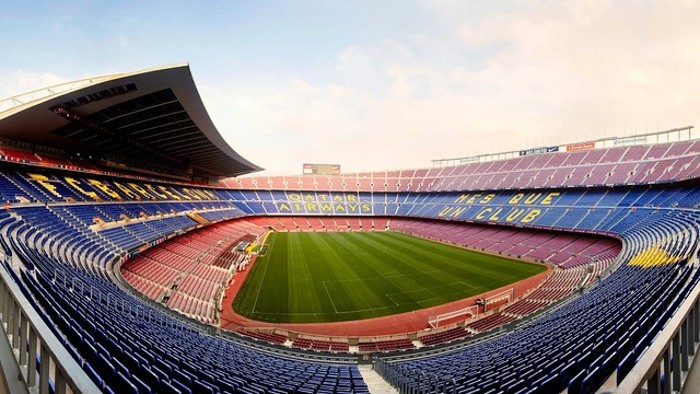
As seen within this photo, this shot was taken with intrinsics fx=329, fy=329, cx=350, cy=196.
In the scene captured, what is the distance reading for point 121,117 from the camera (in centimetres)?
2125

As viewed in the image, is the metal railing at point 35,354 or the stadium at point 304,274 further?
the stadium at point 304,274

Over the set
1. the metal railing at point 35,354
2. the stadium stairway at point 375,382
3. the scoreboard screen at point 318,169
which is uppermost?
the scoreboard screen at point 318,169

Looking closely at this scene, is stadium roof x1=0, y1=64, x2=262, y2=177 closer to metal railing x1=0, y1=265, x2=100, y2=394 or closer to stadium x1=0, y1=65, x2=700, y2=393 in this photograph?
stadium x1=0, y1=65, x2=700, y2=393

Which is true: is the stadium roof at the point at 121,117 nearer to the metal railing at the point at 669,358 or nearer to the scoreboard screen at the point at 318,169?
the metal railing at the point at 669,358

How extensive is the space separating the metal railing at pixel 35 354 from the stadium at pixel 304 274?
0.07ft

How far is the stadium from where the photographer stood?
184 inches

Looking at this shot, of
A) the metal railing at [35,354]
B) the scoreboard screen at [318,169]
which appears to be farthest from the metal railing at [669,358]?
the scoreboard screen at [318,169]

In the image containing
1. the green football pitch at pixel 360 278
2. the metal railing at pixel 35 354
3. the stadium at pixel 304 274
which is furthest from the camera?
the green football pitch at pixel 360 278

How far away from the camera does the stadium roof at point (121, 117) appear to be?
1658cm

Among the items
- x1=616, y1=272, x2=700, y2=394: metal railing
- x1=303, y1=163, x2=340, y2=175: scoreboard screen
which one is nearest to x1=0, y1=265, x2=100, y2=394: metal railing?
x1=616, y1=272, x2=700, y2=394: metal railing

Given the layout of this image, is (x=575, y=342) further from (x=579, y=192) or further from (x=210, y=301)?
(x=579, y=192)

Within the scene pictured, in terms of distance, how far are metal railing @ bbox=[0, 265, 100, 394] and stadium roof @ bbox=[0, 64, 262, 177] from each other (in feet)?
50.1

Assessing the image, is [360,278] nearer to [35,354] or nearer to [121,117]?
[121,117]

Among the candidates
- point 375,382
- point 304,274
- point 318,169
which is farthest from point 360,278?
point 318,169
